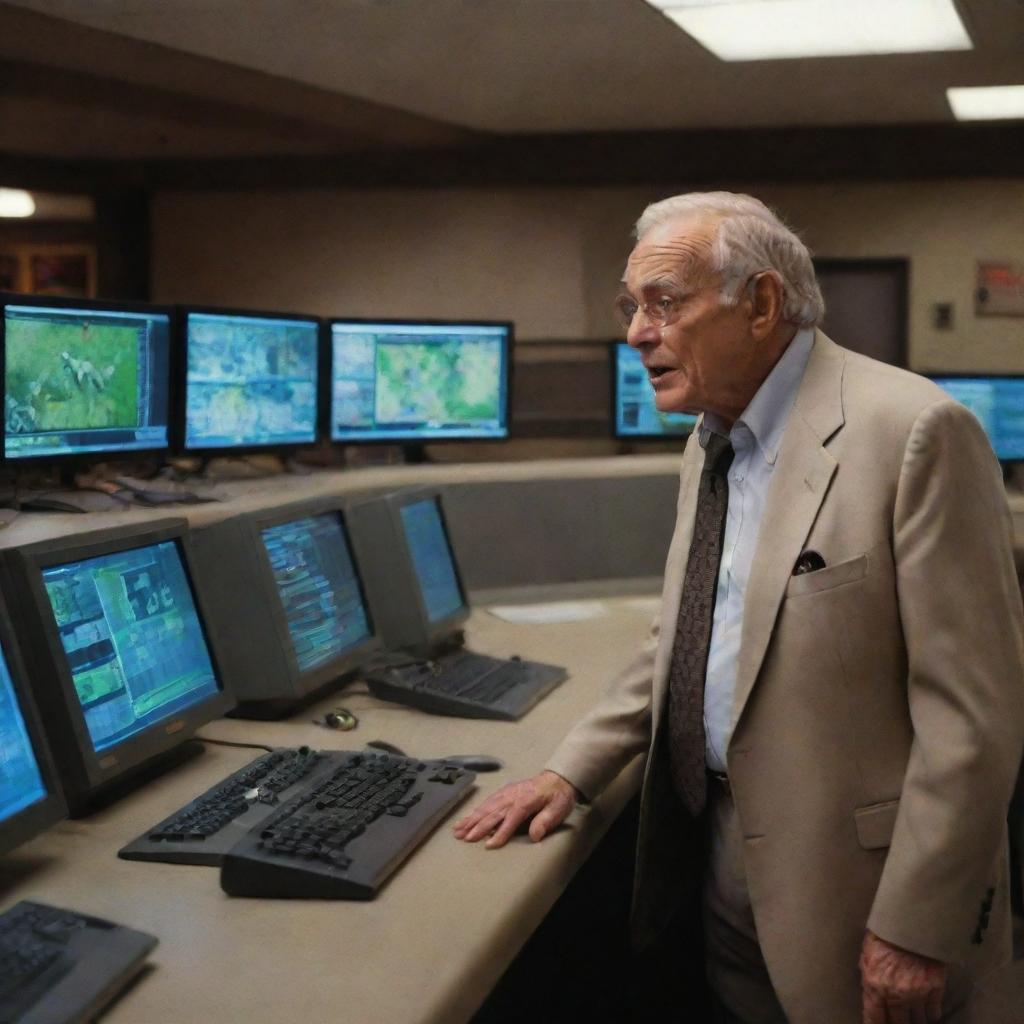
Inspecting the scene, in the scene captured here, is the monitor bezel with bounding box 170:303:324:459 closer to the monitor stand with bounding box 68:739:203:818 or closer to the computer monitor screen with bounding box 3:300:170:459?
the computer monitor screen with bounding box 3:300:170:459

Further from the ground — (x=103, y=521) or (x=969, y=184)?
(x=969, y=184)

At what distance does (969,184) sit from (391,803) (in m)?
5.50

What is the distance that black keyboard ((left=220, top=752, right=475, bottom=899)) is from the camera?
1.35 meters

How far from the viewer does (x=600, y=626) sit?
115 inches

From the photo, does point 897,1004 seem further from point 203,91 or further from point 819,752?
point 203,91

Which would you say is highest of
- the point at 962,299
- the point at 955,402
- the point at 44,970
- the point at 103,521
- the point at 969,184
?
the point at 969,184

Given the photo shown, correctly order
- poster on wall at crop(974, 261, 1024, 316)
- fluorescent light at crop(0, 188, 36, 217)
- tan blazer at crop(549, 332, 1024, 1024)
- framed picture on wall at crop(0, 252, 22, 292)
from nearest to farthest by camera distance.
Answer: tan blazer at crop(549, 332, 1024, 1024) → poster on wall at crop(974, 261, 1024, 316) → fluorescent light at crop(0, 188, 36, 217) → framed picture on wall at crop(0, 252, 22, 292)

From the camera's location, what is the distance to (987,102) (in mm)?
5109

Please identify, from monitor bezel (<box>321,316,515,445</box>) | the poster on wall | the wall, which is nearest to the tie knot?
monitor bezel (<box>321,316,515,445</box>)

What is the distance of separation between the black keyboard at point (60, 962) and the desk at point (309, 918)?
29 millimetres

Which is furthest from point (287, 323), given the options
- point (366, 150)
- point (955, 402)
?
point (366, 150)

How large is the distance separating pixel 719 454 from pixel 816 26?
2.59m

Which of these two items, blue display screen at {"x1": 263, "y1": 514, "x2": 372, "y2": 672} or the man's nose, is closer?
the man's nose

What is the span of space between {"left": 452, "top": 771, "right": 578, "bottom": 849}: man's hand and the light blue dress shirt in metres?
0.21
